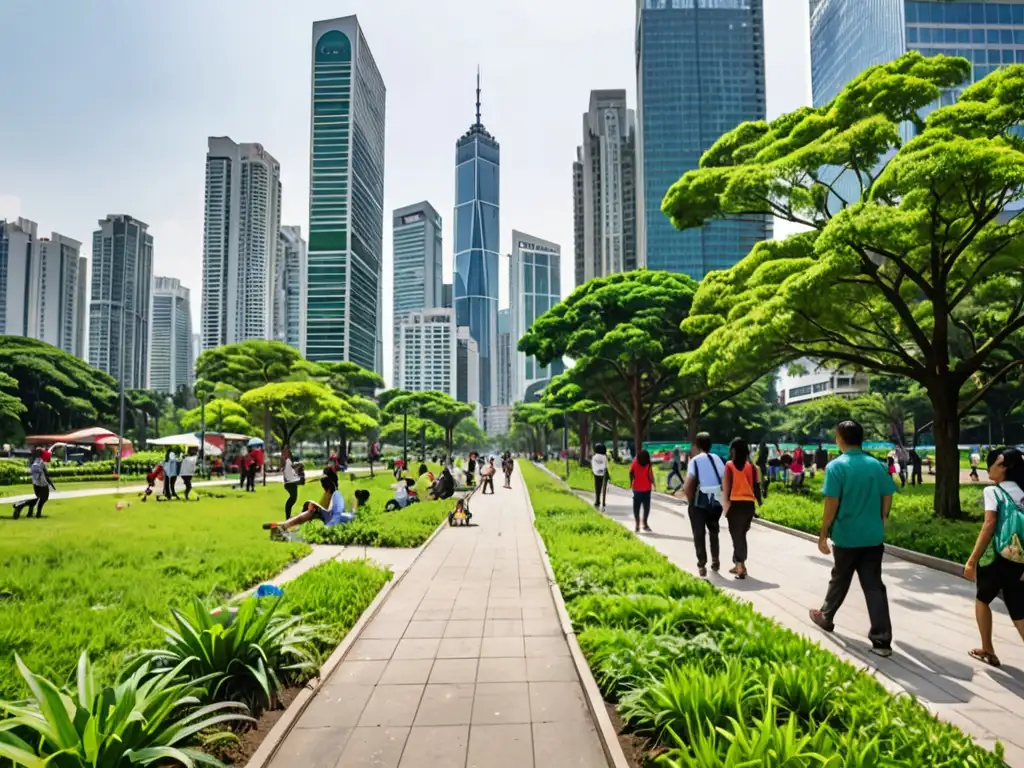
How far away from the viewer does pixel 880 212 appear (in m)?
10.2

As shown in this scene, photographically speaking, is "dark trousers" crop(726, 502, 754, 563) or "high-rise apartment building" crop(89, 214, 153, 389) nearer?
"dark trousers" crop(726, 502, 754, 563)

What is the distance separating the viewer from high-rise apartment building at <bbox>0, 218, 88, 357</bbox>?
8162cm

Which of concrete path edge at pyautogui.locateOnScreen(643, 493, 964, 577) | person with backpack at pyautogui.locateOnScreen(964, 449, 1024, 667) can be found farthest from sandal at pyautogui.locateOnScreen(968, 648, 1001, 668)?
concrete path edge at pyautogui.locateOnScreen(643, 493, 964, 577)

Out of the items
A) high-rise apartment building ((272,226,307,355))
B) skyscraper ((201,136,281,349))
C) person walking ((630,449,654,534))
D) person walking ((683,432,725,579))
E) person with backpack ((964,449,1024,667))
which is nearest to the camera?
person with backpack ((964,449,1024,667))

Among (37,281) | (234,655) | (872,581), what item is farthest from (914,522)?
(37,281)

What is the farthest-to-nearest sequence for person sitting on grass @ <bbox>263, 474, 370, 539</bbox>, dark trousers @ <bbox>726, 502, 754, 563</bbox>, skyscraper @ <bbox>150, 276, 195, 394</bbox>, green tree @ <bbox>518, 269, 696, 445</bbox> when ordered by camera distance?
1. skyscraper @ <bbox>150, 276, 195, 394</bbox>
2. green tree @ <bbox>518, 269, 696, 445</bbox>
3. person sitting on grass @ <bbox>263, 474, 370, 539</bbox>
4. dark trousers @ <bbox>726, 502, 754, 563</bbox>

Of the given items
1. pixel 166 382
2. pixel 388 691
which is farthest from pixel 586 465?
pixel 166 382

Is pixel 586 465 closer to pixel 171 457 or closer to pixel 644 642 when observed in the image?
pixel 171 457

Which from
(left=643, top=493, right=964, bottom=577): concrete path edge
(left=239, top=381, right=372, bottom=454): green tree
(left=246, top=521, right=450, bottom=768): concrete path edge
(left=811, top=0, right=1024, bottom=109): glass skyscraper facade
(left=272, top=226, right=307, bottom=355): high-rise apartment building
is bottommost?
(left=643, top=493, right=964, bottom=577): concrete path edge

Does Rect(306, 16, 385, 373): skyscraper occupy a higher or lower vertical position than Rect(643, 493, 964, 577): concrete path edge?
higher

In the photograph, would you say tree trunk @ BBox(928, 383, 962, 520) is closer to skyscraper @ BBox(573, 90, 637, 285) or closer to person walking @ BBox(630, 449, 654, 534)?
person walking @ BBox(630, 449, 654, 534)

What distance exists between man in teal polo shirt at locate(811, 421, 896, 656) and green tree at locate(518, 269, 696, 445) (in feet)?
60.2

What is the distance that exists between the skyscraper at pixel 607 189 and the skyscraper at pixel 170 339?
9439cm

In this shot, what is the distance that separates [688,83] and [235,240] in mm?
106870
